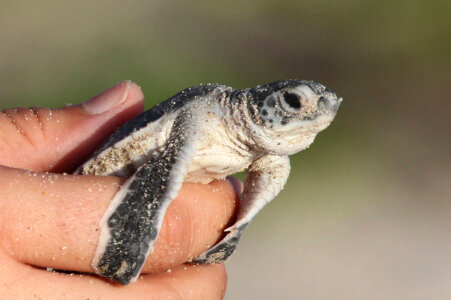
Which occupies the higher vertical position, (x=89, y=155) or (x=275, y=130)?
(x=275, y=130)

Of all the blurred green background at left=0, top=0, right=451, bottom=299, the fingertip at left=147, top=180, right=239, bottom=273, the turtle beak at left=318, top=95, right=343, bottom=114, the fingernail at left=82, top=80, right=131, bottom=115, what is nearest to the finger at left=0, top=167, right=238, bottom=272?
the fingertip at left=147, top=180, right=239, bottom=273

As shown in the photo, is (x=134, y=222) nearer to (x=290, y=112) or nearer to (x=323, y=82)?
(x=290, y=112)

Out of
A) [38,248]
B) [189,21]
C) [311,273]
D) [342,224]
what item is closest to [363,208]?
[342,224]

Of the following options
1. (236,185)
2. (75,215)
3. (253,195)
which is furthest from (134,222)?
(236,185)

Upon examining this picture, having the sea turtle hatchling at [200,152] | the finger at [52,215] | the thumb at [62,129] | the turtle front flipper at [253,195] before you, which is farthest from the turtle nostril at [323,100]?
the thumb at [62,129]

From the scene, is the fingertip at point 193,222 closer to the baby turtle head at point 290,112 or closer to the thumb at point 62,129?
the baby turtle head at point 290,112

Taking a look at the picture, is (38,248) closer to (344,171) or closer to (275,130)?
(275,130)

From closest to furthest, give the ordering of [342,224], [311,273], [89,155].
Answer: [89,155]
[311,273]
[342,224]
